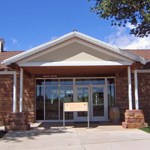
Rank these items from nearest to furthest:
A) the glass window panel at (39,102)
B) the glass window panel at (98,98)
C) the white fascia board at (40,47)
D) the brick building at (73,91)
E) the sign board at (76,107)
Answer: the white fascia board at (40,47), the sign board at (76,107), the brick building at (73,91), the glass window panel at (39,102), the glass window panel at (98,98)

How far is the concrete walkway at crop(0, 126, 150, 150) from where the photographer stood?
13.0 meters

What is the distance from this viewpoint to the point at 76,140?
14.6 metres

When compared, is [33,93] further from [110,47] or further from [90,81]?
[110,47]

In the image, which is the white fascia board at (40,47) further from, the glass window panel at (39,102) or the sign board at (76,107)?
the glass window panel at (39,102)

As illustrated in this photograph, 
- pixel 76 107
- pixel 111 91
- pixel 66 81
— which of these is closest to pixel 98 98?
pixel 111 91

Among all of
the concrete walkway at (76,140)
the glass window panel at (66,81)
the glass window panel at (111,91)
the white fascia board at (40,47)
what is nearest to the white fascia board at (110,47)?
the white fascia board at (40,47)

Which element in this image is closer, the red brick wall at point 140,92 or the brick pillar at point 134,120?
the brick pillar at point 134,120

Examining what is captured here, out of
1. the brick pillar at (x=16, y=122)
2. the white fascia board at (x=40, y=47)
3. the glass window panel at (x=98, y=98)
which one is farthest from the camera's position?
the glass window panel at (x=98, y=98)

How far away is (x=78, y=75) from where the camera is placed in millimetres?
23750

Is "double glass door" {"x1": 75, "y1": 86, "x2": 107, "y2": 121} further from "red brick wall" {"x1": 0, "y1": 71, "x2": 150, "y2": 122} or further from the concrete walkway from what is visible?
the concrete walkway

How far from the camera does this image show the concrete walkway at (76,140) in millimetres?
12984

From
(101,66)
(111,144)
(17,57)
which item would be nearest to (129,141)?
(111,144)

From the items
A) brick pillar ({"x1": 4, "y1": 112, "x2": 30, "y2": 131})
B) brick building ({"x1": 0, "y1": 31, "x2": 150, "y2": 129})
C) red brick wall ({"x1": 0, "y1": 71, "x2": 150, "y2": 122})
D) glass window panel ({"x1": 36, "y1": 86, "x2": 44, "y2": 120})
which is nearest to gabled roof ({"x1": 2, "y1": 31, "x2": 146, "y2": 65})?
Answer: brick pillar ({"x1": 4, "y1": 112, "x2": 30, "y2": 131})

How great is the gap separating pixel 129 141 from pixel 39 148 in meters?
3.51
